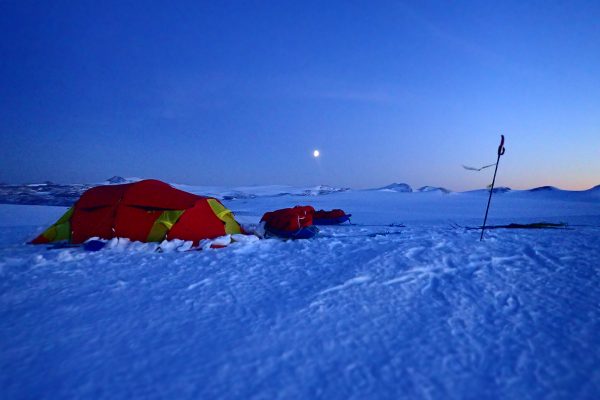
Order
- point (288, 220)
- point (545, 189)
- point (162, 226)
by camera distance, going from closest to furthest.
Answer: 1. point (162, 226)
2. point (288, 220)
3. point (545, 189)

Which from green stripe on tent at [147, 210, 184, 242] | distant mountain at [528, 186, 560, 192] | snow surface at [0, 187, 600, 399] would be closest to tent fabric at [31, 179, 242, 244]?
green stripe on tent at [147, 210, 184, 242]

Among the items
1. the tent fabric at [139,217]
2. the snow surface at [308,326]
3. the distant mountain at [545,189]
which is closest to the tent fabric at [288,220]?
the tent fabric at [139,217]

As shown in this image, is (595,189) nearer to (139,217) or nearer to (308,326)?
(308,326)

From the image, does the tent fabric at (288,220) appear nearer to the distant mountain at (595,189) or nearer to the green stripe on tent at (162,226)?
the green stripe on tent at (162,226)

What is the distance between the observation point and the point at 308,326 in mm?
3250

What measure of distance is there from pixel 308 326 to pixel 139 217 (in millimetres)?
5321

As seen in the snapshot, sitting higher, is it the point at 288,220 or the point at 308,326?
the point at 288,220

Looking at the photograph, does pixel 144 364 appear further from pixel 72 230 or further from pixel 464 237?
pixel 464 237

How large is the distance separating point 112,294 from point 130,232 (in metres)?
3.04

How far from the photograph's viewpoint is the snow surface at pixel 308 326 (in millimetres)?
2391

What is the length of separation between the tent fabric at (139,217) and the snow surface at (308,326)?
1.17m

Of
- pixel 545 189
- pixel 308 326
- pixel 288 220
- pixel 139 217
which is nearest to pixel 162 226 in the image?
pixel 139 217

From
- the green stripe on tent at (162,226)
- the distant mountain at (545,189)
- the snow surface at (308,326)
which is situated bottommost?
the snow surface at (308,326)

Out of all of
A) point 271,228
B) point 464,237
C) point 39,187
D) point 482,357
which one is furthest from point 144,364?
point 39,187
